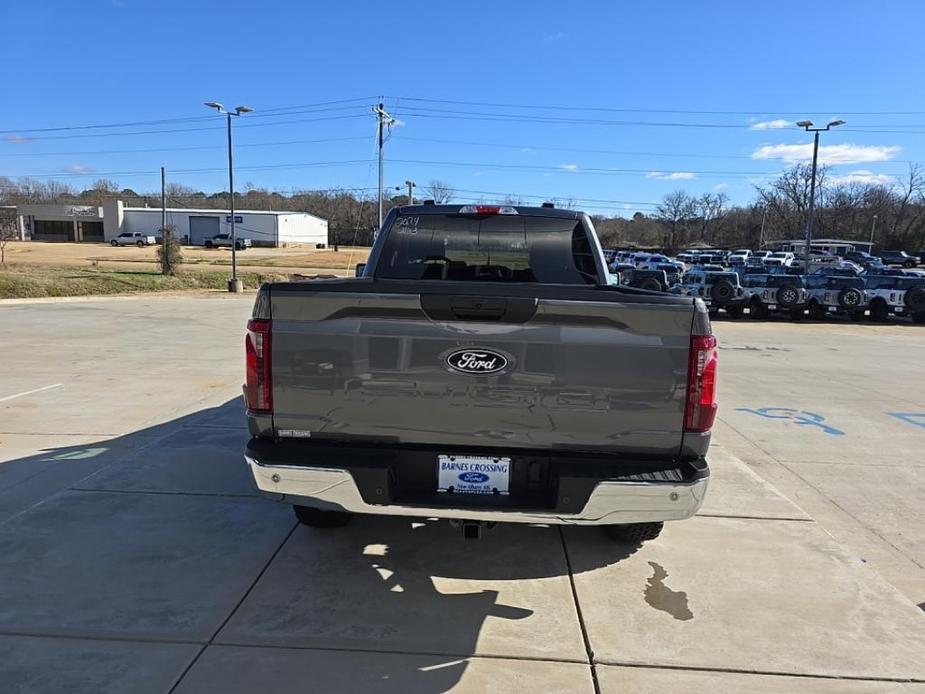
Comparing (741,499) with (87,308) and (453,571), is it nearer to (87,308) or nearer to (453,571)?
(453,571)

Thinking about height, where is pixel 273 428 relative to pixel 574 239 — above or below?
below

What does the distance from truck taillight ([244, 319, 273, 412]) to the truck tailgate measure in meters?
0.04

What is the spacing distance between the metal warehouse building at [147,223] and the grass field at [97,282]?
6225 cm

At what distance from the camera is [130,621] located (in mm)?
3141

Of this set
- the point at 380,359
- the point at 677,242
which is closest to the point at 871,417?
the point at 380,359

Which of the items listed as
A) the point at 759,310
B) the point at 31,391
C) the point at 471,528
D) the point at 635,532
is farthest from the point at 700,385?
the point at 759,310

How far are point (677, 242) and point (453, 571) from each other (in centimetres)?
13571

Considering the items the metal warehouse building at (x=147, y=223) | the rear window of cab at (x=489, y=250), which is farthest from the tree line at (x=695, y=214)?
the rear window of cab at (x=489, y=250)

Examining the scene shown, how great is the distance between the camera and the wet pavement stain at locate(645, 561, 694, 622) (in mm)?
3371

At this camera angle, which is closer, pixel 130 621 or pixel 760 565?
pixel 130 621

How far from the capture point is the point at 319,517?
408 cm

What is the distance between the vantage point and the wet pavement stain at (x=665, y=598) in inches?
133

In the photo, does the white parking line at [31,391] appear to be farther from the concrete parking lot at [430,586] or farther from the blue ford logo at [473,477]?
the blue ford logo at [473,477]

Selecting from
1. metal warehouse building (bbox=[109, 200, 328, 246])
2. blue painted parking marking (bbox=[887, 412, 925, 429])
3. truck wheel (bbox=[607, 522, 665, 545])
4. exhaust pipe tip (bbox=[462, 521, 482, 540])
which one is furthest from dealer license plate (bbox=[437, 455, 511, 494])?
metal warehouse building (bbox=[109, 200, 328, 246])
